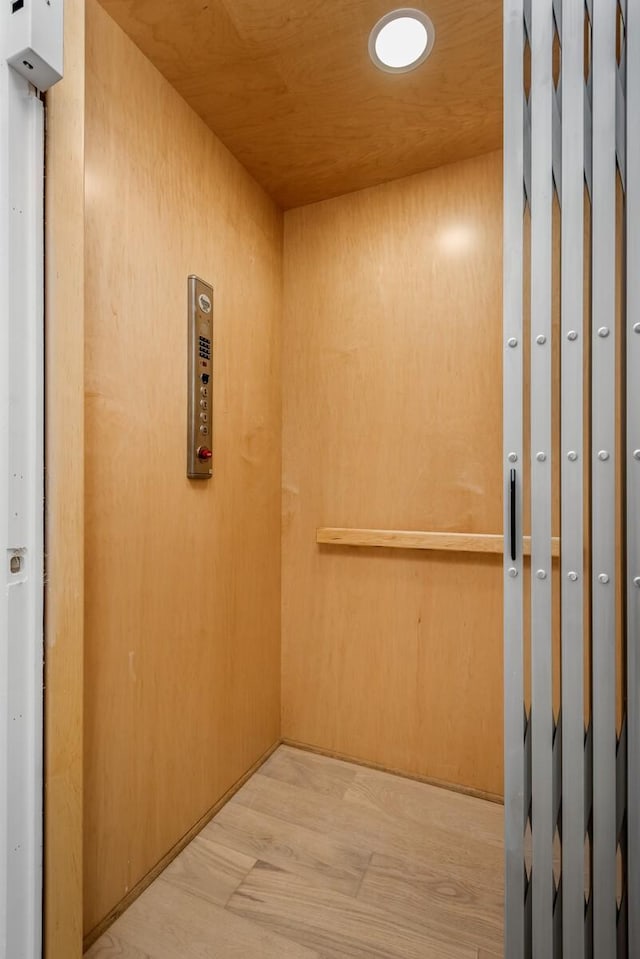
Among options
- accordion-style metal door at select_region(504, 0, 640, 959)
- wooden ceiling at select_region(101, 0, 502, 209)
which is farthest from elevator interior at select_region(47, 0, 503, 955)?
accordion-style metal door at select_region(504, 0, 640, 959)

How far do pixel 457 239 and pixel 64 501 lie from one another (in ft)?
5.73

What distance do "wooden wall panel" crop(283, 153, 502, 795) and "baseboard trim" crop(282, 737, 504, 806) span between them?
0.02m

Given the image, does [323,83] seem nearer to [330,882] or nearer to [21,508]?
[21,508]

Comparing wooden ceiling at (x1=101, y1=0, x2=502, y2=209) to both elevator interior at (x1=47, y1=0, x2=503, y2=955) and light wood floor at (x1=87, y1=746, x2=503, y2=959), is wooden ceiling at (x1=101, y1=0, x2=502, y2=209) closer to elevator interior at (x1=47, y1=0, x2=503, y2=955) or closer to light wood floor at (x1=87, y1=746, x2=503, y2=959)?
elevator interior at (x1=47, y1=0, x2=503, y2=955)

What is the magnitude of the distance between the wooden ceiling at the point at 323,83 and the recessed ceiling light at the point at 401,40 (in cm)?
2

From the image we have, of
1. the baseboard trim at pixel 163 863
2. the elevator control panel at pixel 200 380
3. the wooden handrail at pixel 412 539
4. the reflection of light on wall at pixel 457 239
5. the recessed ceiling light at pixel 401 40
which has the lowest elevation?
the baseboard trim at pixel 163 863

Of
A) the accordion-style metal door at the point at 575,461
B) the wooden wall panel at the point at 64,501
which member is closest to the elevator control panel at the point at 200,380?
the wooden wall panel at the point at 64,501

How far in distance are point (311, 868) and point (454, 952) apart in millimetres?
464

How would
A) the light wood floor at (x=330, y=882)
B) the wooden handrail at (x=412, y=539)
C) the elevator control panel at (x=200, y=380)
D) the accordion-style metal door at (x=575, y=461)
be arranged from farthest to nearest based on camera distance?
1. the wooden handrail at (x=412, y=539)
2. the elevator control panel at (x=200, y=380)
3. the light wood floor at (x=330, y=882)
4. the accordion-style metal door at (x=575, y=461)

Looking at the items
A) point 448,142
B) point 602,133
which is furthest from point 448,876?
point 448,142

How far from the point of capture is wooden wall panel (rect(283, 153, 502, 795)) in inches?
73.6

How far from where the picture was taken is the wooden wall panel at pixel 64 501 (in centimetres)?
104

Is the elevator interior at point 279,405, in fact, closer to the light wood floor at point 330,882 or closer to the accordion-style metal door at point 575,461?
the light wood floor at point 330,882

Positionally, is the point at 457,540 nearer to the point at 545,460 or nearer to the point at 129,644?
the point at 545,460
